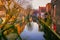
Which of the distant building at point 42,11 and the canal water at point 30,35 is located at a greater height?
the distant building at point 42,11

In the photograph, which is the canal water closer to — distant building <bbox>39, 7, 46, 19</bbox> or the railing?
the railing

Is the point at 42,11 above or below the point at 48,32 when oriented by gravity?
above

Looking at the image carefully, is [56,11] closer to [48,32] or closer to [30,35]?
[48,32]

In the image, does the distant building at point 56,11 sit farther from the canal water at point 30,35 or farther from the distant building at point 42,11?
the canal water at point 30,35

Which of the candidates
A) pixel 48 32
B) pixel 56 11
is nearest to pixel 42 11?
pixel 56 11

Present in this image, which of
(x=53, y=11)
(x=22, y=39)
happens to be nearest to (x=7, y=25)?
(x=22, y=39)

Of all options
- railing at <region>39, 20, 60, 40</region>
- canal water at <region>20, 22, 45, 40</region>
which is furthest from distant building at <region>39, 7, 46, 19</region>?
canal water at <region>20, 22, 45, 40</region>

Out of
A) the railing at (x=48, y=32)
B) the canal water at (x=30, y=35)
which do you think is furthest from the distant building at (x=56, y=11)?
the canal water at (x=30, y=35)

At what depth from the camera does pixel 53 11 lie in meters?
2.64

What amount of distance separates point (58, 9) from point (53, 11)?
0.07 m

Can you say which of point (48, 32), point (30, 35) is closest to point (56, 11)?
point (48, 32)

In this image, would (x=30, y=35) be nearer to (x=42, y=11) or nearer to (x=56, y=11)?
(x=42, y=11)

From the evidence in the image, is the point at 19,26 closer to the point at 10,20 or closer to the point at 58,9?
the point at 10,20

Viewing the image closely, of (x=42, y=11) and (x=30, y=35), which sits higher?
(x=42, y=11)
